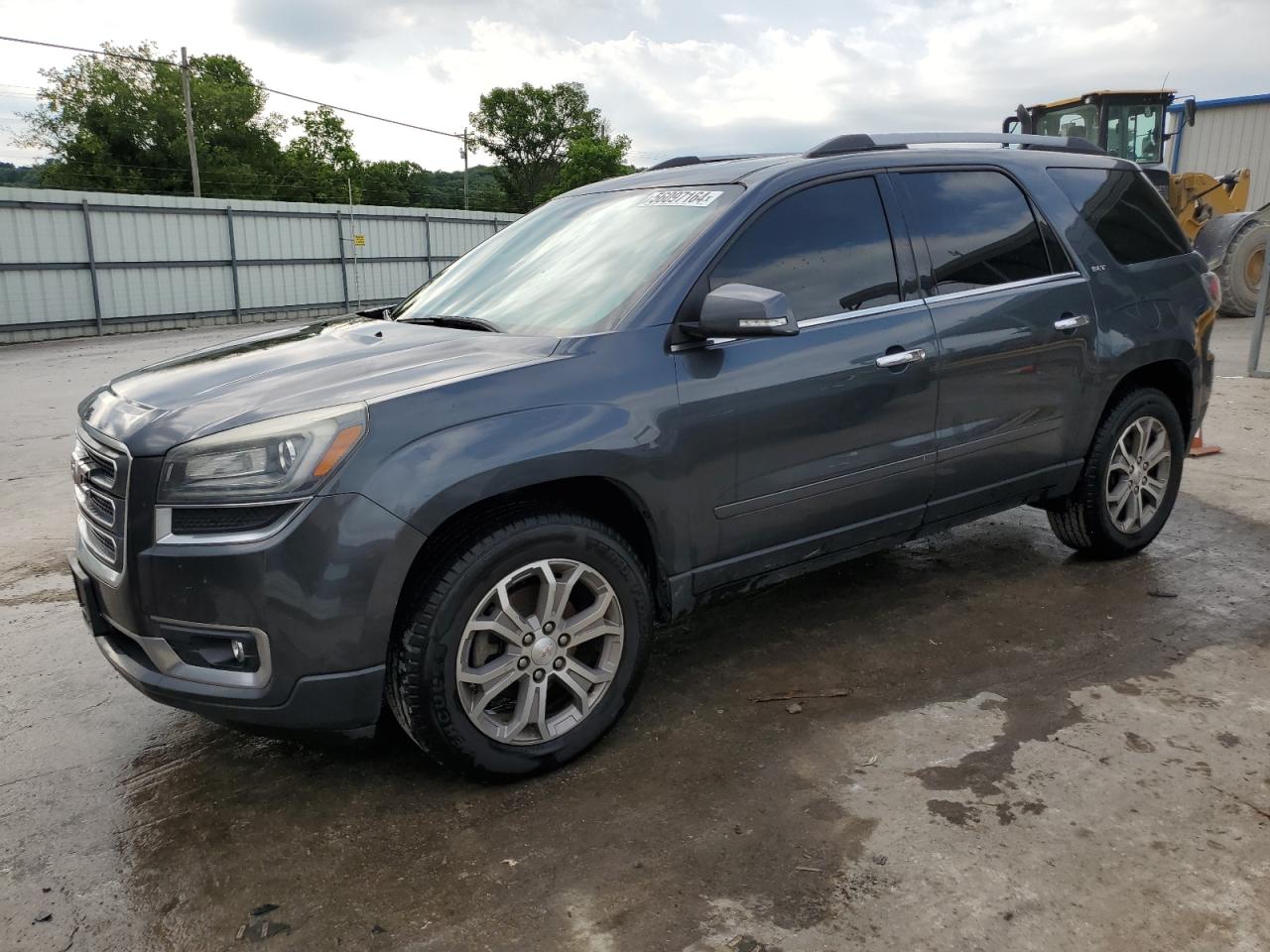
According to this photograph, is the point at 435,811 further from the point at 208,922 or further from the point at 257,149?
the point at 257,149

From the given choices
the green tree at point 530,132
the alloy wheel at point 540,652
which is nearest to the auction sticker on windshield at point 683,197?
the alloy wheel at point 540,652

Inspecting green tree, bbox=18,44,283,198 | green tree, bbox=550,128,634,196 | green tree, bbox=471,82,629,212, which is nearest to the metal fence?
green tree, bbox=18,44,283,198

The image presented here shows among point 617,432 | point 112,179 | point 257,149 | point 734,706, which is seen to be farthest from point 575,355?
point 257,149

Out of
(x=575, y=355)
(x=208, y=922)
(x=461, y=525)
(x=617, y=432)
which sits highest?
(x=575, y=355)

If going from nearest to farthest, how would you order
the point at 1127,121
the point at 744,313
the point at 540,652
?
the point at 540,652 → the point at 744,313 → the point at 1127,121

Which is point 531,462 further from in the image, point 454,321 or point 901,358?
point 901,358

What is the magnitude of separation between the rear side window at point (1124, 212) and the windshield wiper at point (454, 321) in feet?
8.37

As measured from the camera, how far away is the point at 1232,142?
2172 centimetres

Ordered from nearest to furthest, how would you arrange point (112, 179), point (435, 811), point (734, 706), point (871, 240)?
point (435, 811)
point (734, 706)
point (871, 240)
point (112, 179)

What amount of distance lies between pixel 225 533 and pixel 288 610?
9.8 inches

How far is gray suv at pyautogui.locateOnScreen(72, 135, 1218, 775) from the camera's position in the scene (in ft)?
8.38

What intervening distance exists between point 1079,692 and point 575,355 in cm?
204

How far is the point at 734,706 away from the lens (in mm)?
3404

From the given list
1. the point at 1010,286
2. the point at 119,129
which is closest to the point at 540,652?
the point at 1010,286
